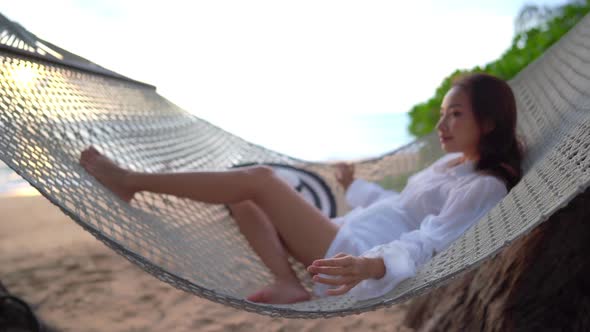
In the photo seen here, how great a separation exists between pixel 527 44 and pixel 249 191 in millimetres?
3079

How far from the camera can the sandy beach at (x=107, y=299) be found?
1.82 meters

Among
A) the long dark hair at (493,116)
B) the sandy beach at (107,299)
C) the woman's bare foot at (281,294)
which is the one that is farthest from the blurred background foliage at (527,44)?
the woman's bare foot at (281,294)

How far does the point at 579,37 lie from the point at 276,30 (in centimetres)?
1393

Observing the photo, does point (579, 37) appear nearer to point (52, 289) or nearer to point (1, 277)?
point (52, 289)

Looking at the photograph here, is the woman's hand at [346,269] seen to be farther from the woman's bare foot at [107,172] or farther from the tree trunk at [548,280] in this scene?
the woman's bare foot at [107,172]

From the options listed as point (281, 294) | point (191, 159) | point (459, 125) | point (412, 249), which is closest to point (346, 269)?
point (412, 249)

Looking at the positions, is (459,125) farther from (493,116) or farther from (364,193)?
(364,193)

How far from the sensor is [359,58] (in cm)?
1539

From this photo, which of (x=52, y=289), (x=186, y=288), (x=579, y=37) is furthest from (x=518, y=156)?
(x=52, y=289)

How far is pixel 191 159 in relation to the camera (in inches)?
76.7

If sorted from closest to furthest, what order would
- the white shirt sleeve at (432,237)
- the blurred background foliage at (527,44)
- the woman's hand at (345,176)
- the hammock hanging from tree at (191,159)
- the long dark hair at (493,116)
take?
1. the hammock hanging from tree at (191,159)
2. the white shirt sleeve at (432,237)
3. the long dark hair at (493,116)
4. the woman's hand at (345,176)
5. the blurred background foliage at (527,44)

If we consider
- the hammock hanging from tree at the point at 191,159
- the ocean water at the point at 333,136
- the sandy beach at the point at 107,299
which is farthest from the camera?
the ocean water at the point at 333,136

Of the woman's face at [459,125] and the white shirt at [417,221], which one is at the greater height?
the woman's face at [459,125]

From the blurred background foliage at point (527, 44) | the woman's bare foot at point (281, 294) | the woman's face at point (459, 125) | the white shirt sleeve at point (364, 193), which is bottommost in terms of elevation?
the woman's bare foot at point (281, 294)
